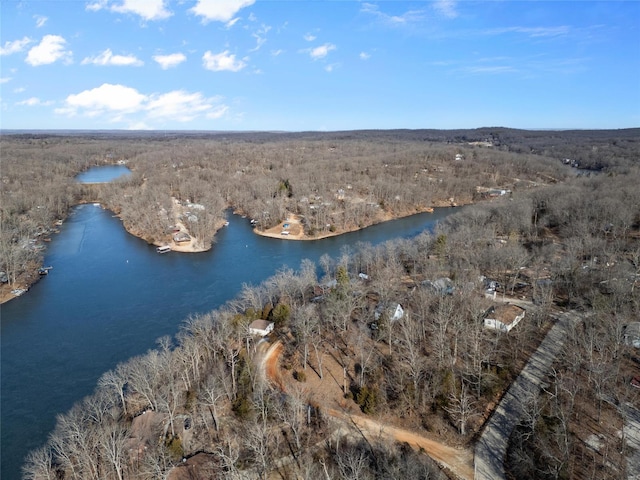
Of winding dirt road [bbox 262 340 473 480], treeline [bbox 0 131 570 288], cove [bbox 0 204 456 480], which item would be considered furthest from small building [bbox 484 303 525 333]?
treeline [bbox 0 131 570 288]

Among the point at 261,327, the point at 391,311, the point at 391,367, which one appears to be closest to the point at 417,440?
the point at 391,367

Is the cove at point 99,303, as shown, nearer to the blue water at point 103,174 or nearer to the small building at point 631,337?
the small building at point 631,337

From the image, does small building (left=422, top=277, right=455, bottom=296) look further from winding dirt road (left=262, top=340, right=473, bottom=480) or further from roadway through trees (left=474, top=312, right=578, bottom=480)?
winding dirt road (left=262, top=340, right=473, bottom=480)

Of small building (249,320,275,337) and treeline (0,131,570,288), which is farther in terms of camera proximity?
treeline (0,131,570,288)

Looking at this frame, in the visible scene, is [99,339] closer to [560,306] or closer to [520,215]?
[560,306]

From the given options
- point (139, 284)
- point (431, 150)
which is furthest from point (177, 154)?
point (139, 284)
